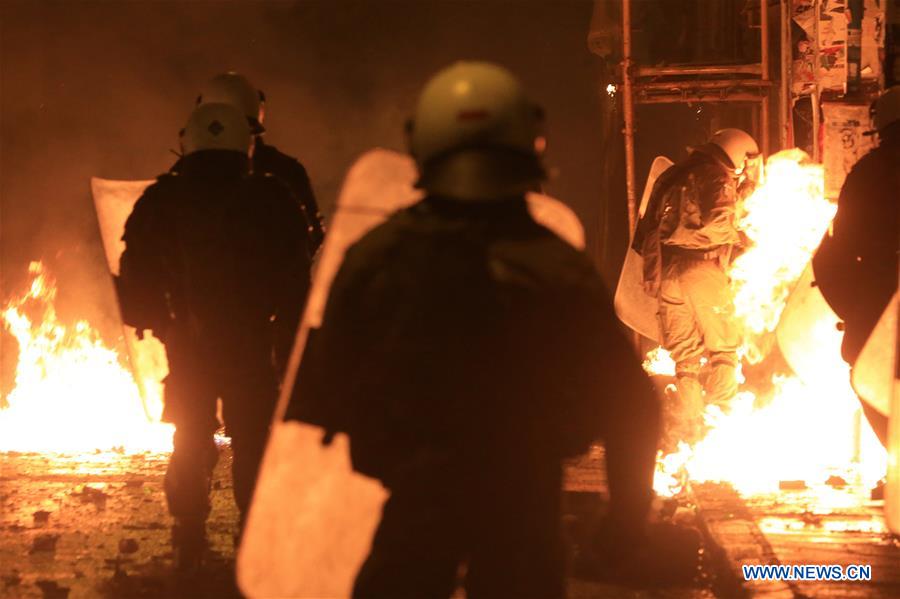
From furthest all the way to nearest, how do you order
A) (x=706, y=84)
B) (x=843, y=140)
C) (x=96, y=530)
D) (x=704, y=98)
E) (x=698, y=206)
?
(x=704, y=98) → (x=706, y=84) → (x=698, y=206) → (x=843, y=140) → (x=96, y=530)

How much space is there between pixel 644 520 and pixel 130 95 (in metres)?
9.76

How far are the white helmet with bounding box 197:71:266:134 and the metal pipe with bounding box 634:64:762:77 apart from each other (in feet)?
16.6

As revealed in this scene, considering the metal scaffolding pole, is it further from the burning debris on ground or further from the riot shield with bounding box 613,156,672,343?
the riot shield with bounding box 613,156,672,343

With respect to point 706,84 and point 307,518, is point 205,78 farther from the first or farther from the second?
point 307,518

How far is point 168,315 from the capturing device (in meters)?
5.23

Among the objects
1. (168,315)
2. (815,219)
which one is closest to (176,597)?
(168,315)

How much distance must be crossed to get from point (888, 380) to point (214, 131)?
3.22m

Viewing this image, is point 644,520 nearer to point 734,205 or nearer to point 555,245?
point 555,245

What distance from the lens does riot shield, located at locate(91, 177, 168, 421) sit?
686 centimetres

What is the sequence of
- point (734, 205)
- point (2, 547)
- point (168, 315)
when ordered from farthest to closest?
point (734, 205), point (2, 547), point (168, 315)

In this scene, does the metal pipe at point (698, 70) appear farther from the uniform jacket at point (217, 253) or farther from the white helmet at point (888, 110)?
the uniform jacket at point (217, 253)

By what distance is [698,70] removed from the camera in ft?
35.0

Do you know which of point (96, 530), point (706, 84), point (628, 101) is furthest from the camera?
point (706, 84)

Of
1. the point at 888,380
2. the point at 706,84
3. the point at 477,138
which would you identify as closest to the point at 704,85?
the point at 706,84
